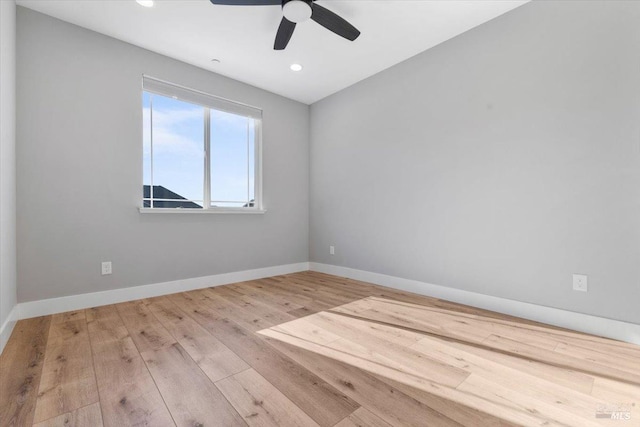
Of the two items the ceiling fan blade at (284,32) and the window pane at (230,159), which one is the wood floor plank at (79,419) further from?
the ceiling fan blade at (284,32)

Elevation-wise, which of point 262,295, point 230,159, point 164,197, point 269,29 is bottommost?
point 262,295

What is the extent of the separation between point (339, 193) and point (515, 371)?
2.74 meters

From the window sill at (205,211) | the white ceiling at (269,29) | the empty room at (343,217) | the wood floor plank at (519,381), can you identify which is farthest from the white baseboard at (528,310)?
the white ceiling at (269,29)

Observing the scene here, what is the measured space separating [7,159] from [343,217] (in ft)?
10.3

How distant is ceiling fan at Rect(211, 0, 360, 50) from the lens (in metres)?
1.98

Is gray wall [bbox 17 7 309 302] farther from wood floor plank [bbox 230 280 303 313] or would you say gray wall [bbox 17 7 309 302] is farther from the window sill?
wood floor plank [bbox 230 280 303 313]

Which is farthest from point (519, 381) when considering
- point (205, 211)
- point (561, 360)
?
point (205, 211)

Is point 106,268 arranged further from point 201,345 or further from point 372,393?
point 372,393

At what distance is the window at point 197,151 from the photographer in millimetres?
2900

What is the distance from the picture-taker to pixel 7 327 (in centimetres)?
186

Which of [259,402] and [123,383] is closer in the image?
[259,402]

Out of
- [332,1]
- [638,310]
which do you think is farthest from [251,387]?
[332,1]

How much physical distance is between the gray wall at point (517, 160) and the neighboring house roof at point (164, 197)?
2121 mm

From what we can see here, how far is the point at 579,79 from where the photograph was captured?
202 cm
